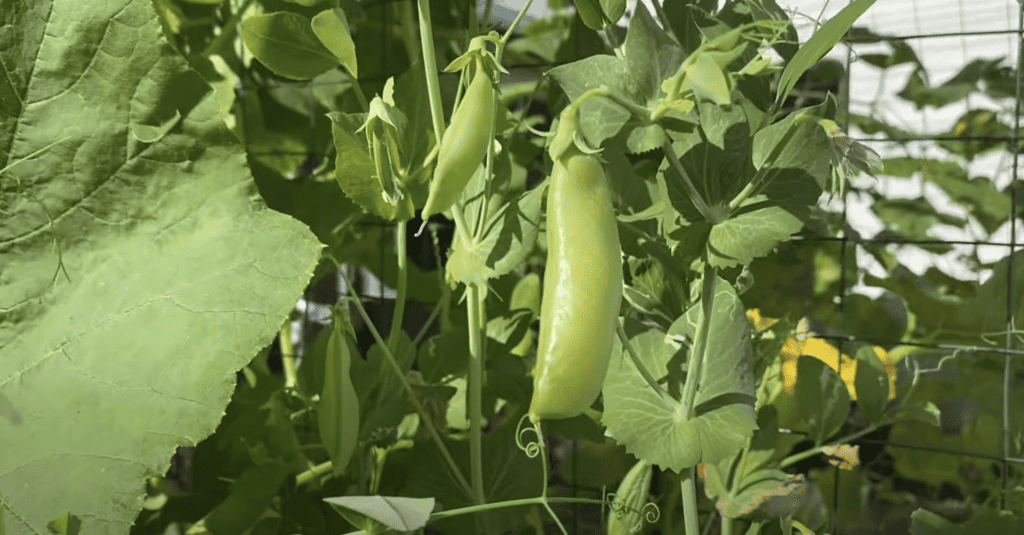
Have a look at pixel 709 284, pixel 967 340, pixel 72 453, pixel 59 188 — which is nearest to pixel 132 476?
pixel 72 453

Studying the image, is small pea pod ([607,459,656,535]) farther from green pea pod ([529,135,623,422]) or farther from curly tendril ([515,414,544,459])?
green pea pod ([529,135,623,422])

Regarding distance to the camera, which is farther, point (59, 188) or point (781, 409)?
point (781, 409)

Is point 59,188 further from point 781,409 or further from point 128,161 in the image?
point 781,409

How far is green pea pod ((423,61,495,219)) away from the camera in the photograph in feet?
1.41

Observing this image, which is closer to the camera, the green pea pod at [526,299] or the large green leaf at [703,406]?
the large green leaf at [703,406]

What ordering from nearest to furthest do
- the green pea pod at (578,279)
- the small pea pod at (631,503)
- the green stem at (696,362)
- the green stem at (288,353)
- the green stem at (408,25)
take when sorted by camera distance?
the green pea pod at (578,279), the green stem at (696,362), the small pea pod at (631,503), the green stem at (408,25), the green stem at (288,353)

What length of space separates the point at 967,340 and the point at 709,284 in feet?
1.71

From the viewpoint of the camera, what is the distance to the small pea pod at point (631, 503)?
22.2 inches

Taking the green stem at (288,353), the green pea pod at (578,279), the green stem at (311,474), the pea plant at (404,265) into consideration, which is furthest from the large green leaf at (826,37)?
the green stem at (288,353)

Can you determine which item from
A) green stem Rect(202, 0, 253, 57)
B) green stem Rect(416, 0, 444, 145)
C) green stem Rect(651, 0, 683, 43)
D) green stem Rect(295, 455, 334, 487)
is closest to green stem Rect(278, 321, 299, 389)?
green stem Rect(295, 455, 334, 487)

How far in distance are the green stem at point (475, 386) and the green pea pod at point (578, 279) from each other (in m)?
0.21

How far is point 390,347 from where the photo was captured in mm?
612

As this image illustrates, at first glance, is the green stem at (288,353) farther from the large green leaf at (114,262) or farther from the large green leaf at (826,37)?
the large green leaf at (826,37)

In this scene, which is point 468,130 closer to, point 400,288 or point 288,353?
point 400,288
